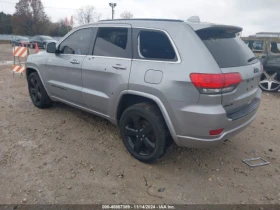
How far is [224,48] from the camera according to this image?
2.86m

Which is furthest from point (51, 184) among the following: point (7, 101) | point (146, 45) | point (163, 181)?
point (7, 101)

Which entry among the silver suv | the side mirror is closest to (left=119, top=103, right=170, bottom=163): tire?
the silver suv

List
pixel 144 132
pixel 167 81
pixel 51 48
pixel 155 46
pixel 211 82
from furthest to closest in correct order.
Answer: pixel 51 48 → pixel 144 132 → pixel 155 46 → pixel 167 81 → pixel 211 82

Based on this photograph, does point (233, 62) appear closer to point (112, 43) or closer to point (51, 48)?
point (112, 43)

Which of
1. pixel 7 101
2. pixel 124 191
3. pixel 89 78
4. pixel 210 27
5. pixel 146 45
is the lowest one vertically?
pixel 124 191

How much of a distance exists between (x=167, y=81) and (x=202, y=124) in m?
0.61

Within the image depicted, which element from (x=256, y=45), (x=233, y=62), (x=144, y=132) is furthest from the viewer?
(x=256, y=45)

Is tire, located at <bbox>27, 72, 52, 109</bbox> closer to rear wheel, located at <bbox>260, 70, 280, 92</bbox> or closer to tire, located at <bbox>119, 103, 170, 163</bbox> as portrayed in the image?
tire, located at <bbox>119, 103, 170, 163</bbox>

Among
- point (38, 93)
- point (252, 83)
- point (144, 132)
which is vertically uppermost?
point (252, 83)

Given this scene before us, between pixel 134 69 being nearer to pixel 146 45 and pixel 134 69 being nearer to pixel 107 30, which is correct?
pixel 146 45

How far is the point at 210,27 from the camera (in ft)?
9.12

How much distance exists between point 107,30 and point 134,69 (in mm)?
949

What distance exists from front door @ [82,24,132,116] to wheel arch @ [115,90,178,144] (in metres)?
0.10

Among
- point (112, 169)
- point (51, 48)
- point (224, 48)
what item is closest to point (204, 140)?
point (224, 48)
